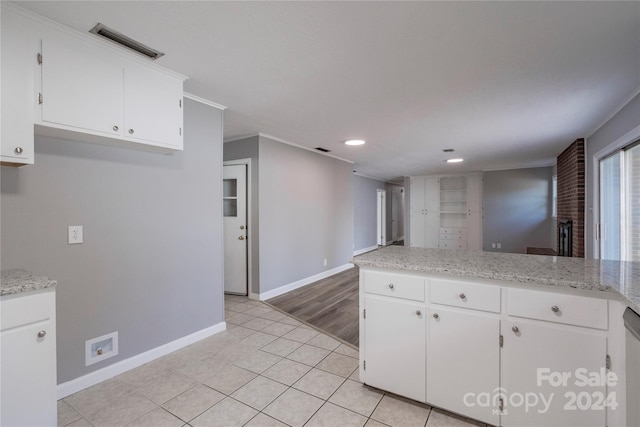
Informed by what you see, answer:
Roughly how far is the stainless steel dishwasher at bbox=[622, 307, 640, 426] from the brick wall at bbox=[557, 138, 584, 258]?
375 centimetres

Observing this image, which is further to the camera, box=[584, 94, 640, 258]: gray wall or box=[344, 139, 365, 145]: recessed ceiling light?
box=[344, 139, 365, 145]: recessed ceiling light

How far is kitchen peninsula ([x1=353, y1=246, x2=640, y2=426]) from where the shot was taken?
54.7 inches

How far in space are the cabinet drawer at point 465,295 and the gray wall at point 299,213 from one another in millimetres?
2762

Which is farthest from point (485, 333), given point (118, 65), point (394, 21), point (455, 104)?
point (118, 65)

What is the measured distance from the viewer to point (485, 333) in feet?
5.38

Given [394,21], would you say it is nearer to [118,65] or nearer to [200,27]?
[200,27]

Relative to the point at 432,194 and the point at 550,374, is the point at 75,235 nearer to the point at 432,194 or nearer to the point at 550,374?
the point at 550,374

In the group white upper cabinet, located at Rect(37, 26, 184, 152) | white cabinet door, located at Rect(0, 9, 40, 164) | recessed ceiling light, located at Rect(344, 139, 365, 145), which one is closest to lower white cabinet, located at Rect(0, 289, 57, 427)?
white cabinet door, located at Rect(0, 9, 40, 164)

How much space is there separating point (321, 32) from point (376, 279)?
1.61m

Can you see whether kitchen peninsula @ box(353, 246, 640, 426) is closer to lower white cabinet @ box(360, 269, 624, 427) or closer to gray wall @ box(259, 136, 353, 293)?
lower white cabinet @ box(360, 269, 624, 427)

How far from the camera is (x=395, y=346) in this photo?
1.91 metres

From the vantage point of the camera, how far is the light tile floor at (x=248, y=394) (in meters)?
1.75

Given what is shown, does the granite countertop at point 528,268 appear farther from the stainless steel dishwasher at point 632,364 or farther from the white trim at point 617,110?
the white trim at point 617,110

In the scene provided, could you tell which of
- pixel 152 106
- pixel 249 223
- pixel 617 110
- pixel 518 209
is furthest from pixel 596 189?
pixel 152 106
